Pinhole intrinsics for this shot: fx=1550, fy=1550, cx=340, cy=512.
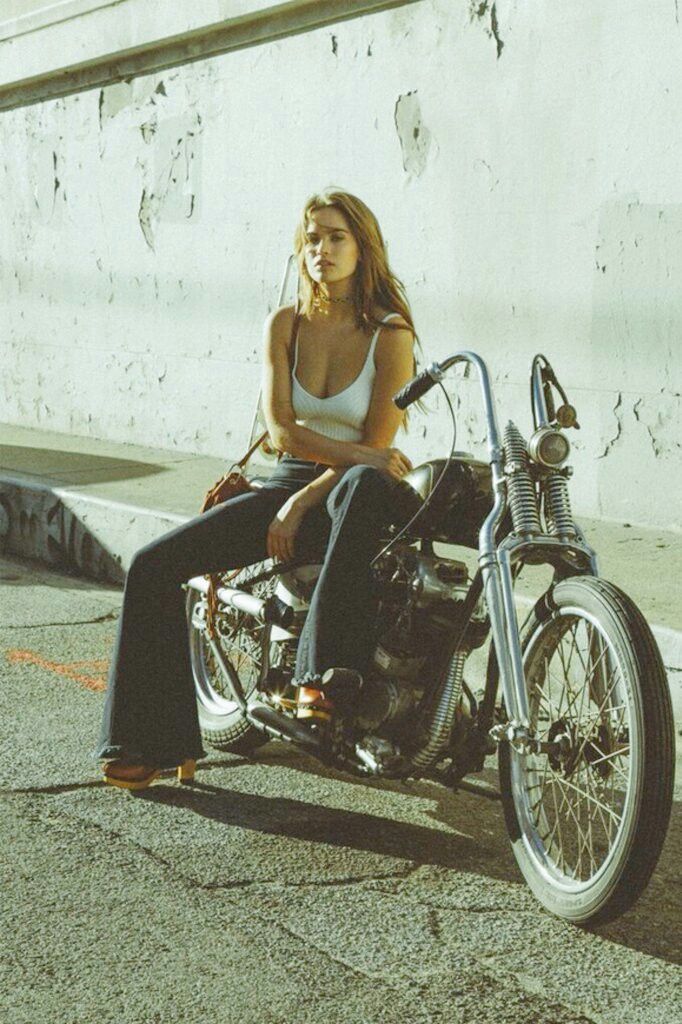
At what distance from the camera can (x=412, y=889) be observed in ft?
11.7

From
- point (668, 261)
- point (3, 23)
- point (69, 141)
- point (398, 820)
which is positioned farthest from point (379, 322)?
point (3, 23)

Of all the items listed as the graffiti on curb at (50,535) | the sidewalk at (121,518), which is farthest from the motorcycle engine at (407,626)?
the graffiti on curb at (50,535)

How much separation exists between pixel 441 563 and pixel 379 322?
2.60 feet

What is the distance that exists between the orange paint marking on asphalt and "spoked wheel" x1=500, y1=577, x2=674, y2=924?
216cm

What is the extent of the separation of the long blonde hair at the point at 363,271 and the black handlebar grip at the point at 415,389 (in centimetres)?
50

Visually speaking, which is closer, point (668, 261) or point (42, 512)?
point (668, 261)

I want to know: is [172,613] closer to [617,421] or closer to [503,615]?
[503,615]

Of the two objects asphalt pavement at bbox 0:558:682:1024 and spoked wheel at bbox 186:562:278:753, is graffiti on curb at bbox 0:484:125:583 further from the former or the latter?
asphalt pavement at bbox 0:558:682:1024

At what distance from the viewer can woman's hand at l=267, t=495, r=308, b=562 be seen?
162 inches

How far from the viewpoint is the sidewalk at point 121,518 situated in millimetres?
5957

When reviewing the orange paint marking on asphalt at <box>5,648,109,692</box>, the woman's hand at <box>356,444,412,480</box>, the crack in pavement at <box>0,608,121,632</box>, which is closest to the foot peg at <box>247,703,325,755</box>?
the woman's hand at <box>356,444,412,480</box>

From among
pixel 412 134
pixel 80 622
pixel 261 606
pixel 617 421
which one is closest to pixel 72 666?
pixel 80 622

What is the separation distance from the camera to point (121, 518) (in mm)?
7625

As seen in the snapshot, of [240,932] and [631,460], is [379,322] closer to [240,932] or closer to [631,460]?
[240,932]
